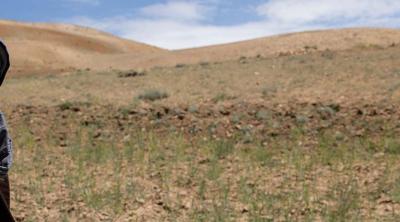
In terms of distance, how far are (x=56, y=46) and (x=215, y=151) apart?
50.3 meters

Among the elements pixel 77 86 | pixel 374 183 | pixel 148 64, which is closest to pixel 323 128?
pixel 374 183

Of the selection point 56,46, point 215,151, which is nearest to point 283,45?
point 56,46

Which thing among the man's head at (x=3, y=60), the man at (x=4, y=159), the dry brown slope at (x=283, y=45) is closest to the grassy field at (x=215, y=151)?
the man at (x=4, y=159)

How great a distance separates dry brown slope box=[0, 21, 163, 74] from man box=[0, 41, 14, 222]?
40.6 metres

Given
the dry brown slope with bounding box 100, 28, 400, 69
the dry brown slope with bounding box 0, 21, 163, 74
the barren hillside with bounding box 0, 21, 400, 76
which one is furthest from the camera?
the dry brown slope with bounding box 0, 21, 163, 74

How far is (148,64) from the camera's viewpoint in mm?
44531

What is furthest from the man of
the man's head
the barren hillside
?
the barren hillside

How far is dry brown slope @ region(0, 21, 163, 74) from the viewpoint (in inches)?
1933

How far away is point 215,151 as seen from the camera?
10.5 metres

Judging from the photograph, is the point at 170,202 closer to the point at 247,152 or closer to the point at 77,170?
the point at 77,170

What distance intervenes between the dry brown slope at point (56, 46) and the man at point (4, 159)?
40571mm

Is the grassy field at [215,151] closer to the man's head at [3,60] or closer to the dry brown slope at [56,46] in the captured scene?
the man's head at [3,60]

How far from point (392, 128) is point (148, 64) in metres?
34.0

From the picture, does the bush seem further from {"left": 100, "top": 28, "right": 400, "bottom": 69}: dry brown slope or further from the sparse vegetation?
{"left": 100, "top": 28, "right": 400, "bottom": 69}: dry brown slope
